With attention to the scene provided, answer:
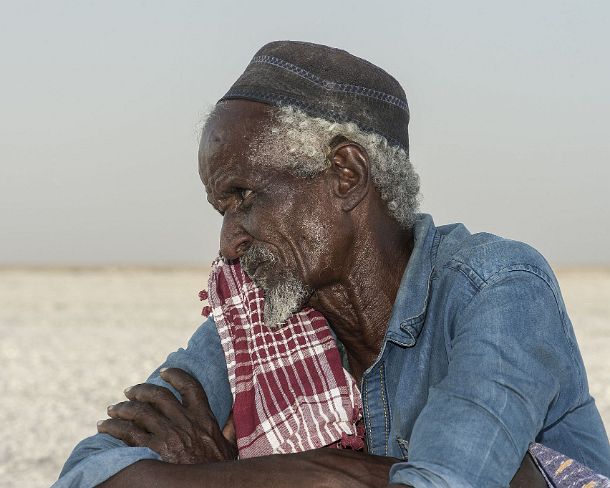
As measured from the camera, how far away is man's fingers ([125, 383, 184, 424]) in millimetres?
3584

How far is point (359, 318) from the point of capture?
3686 millimetres

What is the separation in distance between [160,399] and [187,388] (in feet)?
0.40

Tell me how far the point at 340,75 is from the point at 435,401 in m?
1.33

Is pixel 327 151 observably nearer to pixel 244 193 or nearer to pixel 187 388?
pixel 244 193

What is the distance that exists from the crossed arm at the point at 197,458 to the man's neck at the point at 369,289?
0.59 m

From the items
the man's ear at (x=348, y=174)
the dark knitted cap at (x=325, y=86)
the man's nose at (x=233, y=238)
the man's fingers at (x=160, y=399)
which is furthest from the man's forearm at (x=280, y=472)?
the dark knitted cap at (x=325, y=86)

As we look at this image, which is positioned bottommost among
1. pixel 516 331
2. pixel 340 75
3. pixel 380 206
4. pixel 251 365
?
pixel 251 365

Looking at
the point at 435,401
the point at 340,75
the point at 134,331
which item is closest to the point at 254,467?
the point at 435,401

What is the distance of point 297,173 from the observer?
3490 mm

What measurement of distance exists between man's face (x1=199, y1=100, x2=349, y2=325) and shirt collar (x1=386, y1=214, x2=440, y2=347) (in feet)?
0.82

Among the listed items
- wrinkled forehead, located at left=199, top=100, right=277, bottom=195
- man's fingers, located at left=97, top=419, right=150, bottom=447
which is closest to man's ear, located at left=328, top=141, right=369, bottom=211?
wrinkled forehead, located at left=199, top=100, right=277, bottom=195

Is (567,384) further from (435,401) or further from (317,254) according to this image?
A: (317,254)

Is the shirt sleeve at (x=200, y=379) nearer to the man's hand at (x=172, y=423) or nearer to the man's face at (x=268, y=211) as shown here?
the man's hand at (x=172, y=423)

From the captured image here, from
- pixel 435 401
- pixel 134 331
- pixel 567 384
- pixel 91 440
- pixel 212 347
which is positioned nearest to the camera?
pixel 435 401
